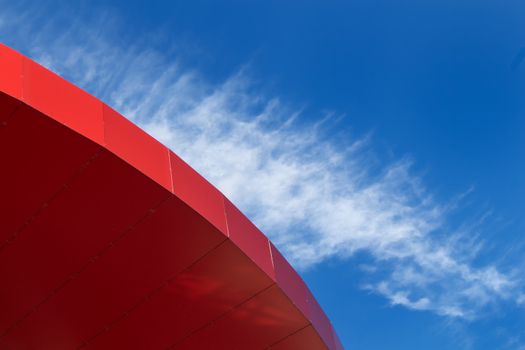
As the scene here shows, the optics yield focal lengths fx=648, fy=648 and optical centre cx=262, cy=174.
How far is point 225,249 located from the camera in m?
9.22

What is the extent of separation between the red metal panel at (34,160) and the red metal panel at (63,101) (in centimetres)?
10

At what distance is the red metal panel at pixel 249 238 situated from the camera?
933 cm

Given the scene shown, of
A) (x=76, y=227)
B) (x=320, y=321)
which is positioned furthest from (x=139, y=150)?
(x=320, y=321)

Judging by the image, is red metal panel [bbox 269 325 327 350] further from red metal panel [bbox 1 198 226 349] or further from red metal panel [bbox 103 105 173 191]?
red metal panel [bbox 103 105 173 191]

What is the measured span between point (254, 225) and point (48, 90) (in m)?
3.93

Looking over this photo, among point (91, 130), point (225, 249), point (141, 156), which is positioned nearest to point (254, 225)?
point (225, 249)

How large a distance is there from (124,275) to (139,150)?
85.6 inches

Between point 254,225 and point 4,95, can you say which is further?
point 254,225

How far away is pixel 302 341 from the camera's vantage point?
10883mm

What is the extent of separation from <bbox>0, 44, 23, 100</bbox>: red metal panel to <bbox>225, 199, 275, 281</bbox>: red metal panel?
3503 mm

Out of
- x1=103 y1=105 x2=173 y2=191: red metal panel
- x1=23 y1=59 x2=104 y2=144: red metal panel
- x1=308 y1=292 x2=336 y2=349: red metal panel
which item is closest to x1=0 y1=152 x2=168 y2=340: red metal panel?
x1=103 y1=105 x2=173 y2=191: red metal panel

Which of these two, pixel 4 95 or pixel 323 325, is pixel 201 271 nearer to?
pixel 323 325

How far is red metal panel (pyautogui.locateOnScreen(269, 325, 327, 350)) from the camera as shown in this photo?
1070 centimetres

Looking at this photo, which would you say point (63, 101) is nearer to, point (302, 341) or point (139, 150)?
point (139, 150)
